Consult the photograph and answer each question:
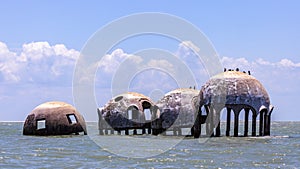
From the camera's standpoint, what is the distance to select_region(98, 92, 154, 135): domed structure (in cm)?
4550

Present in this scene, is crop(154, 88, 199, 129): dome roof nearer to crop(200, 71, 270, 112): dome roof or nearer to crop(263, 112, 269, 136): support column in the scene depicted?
crop(200, 71, 270, 112): dome roof

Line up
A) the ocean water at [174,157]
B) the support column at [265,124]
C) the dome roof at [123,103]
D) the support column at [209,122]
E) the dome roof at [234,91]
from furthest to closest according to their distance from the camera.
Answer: the dome roof at [123,103] → the support column at [265,124] → the support column at [209,122] → the dome roof at [234,91] → the ocean water at [174,157]

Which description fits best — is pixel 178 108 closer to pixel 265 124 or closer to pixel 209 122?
pixel 209 122

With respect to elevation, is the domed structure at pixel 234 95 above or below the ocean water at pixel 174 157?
above

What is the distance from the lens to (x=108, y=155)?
90.4 ft

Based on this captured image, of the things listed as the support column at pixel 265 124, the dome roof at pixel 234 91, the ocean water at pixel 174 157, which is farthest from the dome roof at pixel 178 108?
the ocean water at pixel 174 157

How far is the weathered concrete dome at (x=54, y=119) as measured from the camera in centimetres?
4372

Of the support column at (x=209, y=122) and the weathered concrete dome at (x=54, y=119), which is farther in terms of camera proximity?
the weathered concrete dome at (x=54, y=119)

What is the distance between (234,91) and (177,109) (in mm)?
5982

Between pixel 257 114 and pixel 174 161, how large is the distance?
14537 mm

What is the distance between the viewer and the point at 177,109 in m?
41.4

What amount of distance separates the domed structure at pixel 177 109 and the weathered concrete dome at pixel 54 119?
702 centimetres

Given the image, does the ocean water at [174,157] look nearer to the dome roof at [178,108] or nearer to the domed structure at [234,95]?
the domed structure at [234,95]

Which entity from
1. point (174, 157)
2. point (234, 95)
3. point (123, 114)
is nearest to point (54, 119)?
point (123, 114)
